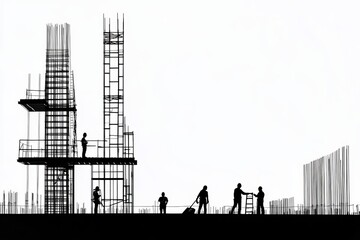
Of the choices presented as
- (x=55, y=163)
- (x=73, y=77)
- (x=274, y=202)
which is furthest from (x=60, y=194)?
(x=274, y=202)

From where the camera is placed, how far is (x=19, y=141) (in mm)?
52438
